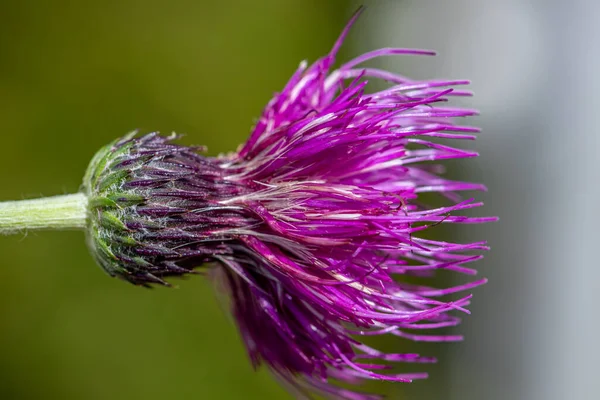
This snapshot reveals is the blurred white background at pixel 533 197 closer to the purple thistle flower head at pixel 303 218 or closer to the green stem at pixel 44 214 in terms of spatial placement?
the purple thistle flower head at pixel 303 218

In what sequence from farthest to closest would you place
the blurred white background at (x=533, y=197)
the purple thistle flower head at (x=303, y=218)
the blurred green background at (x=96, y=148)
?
the blurred white background at (x=533, y=197), the blurred green background at (x=96, y=148), the purple thistle flower head at (x=303, y=218)

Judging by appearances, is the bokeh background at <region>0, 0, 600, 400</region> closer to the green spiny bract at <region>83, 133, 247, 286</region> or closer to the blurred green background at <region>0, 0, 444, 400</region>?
the blurred green background at <region>0, 0, 444, 400</region>

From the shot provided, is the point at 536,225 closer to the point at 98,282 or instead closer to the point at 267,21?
the point at 267,21

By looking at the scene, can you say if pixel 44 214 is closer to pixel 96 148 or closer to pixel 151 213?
pixel 151 213

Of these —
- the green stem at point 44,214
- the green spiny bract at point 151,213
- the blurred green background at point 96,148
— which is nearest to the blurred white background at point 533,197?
the blurred green background at point 96,148

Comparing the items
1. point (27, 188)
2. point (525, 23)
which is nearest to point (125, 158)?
point (27, 188)

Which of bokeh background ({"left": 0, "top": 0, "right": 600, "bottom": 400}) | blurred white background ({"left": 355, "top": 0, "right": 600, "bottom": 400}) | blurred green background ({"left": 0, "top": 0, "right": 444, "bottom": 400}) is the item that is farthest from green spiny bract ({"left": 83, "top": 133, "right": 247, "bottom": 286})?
blurred white background ({"left": 355, "top": 0, "right": 600, "bottom": 400})
